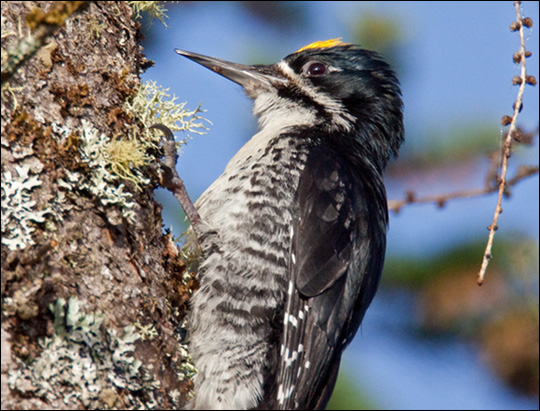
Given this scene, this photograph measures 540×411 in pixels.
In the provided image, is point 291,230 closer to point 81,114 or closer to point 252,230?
point 252,230

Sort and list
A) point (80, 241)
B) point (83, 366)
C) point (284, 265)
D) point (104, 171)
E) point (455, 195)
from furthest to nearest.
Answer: point (455, 195), point (284, 265), point (104, 171), point (80, 241), point (83, 366)

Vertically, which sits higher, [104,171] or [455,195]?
[455,195]

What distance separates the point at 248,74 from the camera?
3652 mm

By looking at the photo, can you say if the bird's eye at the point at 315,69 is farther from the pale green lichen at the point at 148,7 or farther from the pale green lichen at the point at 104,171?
the pale green lichen at the point at 104,171

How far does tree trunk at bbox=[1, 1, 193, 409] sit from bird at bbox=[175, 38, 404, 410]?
0.24 metres

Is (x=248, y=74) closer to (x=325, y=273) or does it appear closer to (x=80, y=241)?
(x=325, y=273)

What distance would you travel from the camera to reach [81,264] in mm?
1959

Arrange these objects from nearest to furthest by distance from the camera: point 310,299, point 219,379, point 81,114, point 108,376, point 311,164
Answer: point 108,376
point 81,114
point 219,379
point 310,299
point 311,164

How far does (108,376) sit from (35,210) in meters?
0.47

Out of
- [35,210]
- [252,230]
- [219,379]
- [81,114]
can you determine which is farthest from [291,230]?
[35,210]

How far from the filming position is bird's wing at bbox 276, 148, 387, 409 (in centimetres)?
272

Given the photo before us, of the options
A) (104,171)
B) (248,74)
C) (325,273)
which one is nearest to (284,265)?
(325,273)

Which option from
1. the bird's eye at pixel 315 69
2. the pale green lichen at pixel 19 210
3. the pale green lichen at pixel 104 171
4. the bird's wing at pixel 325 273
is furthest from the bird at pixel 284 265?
the pale green lichen at pixel 19 210

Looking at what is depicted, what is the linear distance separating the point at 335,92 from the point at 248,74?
454 mm
